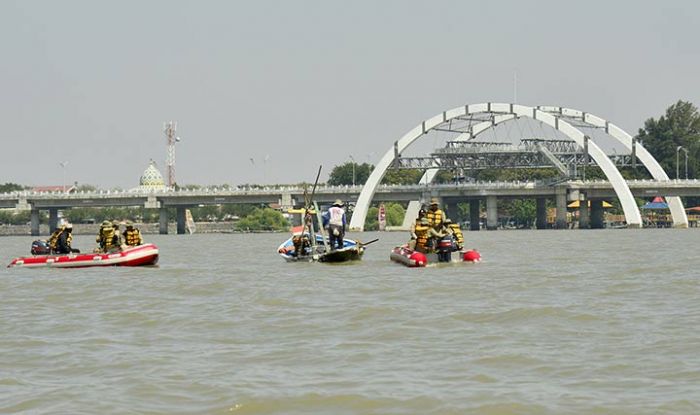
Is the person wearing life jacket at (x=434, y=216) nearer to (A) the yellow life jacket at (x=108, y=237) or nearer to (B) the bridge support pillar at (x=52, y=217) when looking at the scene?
(A) the yellow life jacket at (x=108, y=237)

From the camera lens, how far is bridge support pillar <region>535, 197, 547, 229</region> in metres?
156

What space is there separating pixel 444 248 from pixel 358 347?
20.2 m

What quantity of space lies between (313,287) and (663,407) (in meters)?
18.9

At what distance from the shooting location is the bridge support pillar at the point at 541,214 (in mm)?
155538

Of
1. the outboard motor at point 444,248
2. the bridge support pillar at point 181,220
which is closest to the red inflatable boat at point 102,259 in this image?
the outboard motor at point 444,248

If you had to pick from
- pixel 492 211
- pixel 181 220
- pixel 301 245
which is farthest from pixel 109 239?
pixel 181 220

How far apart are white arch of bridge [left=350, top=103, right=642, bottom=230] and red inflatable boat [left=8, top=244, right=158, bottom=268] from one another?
9943 cm

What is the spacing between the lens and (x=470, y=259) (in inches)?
1677

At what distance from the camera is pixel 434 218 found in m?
39.5

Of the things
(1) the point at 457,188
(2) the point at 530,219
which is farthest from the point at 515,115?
(2) the point at 530,219

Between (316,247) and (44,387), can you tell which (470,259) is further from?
(44,387)

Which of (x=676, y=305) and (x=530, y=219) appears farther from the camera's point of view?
(x=530, y=219)

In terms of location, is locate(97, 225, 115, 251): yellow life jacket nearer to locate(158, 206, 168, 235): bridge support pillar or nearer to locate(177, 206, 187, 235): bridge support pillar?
locate(158, 206, 168, 235): bridge support pillar

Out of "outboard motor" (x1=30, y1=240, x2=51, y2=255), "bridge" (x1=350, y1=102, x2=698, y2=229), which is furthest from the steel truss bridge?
"outboard motor" (x1=30, y1=240, x2=51, y2=255)
